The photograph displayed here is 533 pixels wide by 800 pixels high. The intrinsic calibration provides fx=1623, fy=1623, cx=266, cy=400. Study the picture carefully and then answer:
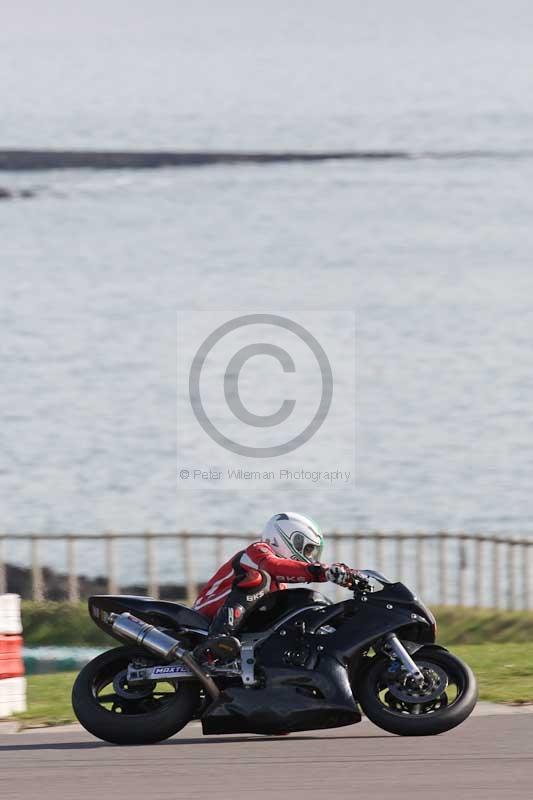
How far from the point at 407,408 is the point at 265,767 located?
47709 millimetres

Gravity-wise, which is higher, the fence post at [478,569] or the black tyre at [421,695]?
the black tyre at [421,695]

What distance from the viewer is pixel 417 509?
1631 inches

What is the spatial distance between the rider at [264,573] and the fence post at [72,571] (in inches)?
637

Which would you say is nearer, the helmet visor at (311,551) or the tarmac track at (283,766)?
the tarmac track at (283,766)

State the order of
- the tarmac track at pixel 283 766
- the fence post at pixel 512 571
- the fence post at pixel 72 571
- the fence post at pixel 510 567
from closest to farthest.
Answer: the tarmac track at pixel 283 766, the fence post at pixel 512 571, the fence post at pixel 510 567, the fence post at pixel 72 571

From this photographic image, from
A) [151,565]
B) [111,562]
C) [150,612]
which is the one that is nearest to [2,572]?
[111,562]

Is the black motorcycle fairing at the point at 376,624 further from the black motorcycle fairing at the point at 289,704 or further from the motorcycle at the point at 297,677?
the black motorcycle fairing at the point at 289,704

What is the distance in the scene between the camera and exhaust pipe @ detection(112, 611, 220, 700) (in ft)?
30.8

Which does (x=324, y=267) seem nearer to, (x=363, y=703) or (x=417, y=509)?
(x=417, y=509)

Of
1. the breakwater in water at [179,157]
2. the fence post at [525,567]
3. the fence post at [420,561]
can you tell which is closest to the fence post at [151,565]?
the fence post at [420,561]

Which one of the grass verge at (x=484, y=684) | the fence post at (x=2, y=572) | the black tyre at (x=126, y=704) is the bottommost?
the fence post at (x=2, y=572)

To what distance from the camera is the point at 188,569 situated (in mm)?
25594

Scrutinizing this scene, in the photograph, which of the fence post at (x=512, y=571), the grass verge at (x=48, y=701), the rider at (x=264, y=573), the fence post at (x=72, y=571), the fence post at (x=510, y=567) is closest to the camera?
the rider at (x=264, y=573)

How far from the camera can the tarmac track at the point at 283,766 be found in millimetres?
8039
